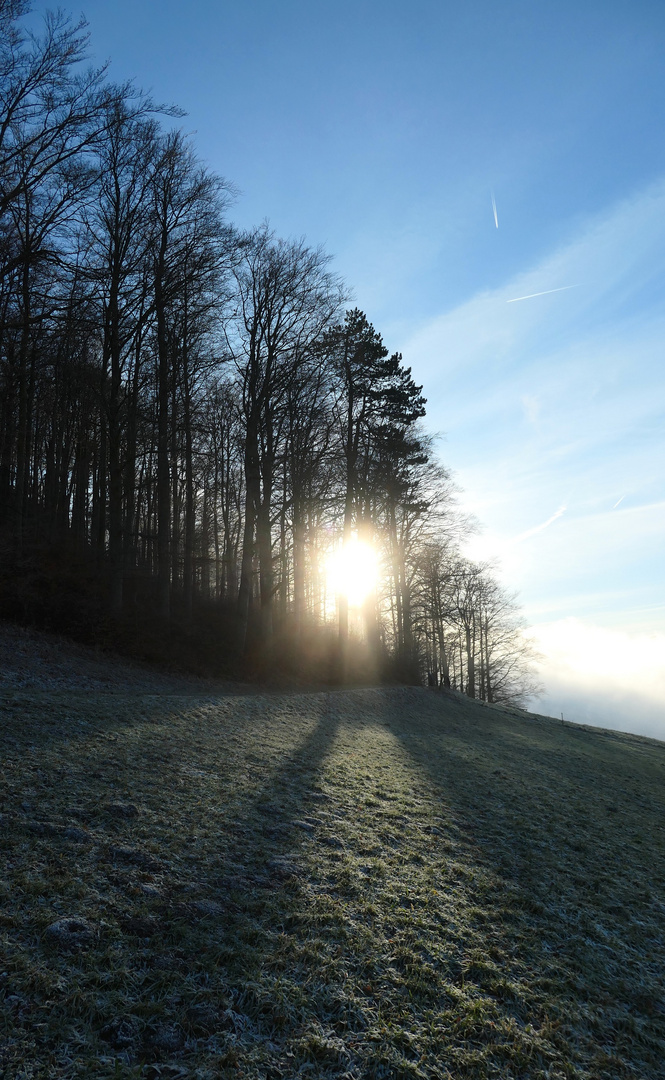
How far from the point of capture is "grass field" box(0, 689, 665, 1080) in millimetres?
2984

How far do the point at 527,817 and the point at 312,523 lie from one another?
72.6ft

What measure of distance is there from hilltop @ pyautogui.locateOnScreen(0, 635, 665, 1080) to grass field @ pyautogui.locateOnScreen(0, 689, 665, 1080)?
17 mm

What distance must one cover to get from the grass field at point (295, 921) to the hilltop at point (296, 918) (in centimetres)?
2

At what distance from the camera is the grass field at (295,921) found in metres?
2.98

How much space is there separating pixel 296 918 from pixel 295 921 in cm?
3

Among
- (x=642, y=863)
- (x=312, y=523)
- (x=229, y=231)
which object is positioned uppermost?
(x=229, y=231)

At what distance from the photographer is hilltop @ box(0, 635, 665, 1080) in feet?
9.82

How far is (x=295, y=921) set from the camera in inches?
162

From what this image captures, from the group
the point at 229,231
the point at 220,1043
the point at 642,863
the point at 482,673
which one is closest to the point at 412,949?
the point at 220,1043

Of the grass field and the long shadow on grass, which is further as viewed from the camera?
the long shadow on grass

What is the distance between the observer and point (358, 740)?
1182 cm

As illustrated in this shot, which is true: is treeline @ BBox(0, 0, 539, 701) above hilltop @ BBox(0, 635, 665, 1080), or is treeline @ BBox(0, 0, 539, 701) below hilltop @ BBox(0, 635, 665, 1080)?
above

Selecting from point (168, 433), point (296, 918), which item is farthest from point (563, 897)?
point (168, 433)

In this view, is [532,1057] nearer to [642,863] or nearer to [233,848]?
[233,848]
